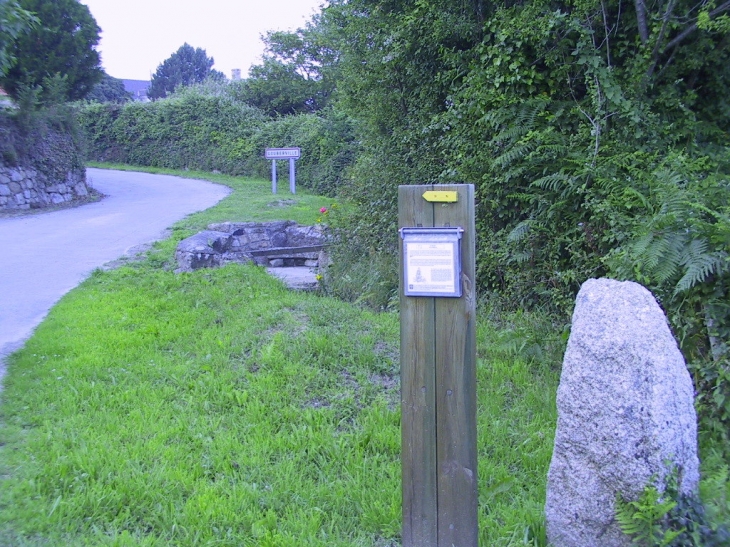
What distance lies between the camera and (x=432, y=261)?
2.96 meters

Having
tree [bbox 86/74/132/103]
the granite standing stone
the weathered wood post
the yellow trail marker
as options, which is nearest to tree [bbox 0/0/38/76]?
the weathered wood post

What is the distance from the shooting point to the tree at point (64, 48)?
73.7 feet

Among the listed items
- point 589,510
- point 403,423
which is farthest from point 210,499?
point 589,510

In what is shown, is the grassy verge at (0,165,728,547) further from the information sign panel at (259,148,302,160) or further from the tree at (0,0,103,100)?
the tree at (0,0,103,100)

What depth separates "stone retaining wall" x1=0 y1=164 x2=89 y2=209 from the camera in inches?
719

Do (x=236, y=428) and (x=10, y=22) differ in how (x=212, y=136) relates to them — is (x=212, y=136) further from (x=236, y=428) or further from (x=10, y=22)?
(x=236, y=428)

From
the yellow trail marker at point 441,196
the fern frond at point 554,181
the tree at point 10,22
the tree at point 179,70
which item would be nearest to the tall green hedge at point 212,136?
the fern frond at point 554,181

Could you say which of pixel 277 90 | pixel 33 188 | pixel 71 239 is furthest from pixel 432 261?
pixel 277 90

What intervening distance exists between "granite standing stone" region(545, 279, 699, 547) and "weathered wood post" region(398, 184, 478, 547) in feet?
1.47

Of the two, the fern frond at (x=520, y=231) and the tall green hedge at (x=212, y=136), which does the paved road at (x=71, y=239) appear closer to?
the tall green hedge at (x=212, y=136)

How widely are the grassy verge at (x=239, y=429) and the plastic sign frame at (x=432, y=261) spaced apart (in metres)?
1.31

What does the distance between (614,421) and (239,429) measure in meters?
2.57

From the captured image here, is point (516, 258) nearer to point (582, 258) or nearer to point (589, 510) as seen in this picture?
point (582, 258)

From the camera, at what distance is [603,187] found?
6133 millimetres
